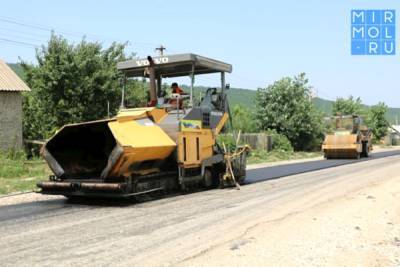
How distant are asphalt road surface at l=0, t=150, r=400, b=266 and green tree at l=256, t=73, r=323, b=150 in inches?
931

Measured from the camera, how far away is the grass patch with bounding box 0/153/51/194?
1405 centimetres

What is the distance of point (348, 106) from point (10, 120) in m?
40.9

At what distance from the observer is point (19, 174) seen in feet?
56.4

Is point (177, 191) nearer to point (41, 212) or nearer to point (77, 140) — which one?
point (77, 140)

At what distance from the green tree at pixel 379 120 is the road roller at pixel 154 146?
5073 cm

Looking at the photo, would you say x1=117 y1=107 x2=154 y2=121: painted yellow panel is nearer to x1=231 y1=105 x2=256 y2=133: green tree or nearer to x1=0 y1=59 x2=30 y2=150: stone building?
x1=0 y1=59 x2=30 y2=150: stone building

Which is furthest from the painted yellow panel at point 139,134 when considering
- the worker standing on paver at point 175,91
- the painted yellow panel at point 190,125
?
the worker standing on paver at point 175,91

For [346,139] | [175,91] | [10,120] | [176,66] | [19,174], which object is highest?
[176,66]

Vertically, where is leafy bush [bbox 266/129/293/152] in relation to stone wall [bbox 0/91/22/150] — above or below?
below

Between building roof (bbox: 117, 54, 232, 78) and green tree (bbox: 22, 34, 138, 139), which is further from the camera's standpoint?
green tree (bbox: 22, 34, 138, 139)

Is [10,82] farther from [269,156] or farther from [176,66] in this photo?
[176,66]

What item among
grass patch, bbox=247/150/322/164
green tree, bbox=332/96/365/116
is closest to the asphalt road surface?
grass patch, bbox=247/150/322/164

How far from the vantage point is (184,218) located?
885cm

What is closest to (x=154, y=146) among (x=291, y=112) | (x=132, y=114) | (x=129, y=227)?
(x=132, y=114)
